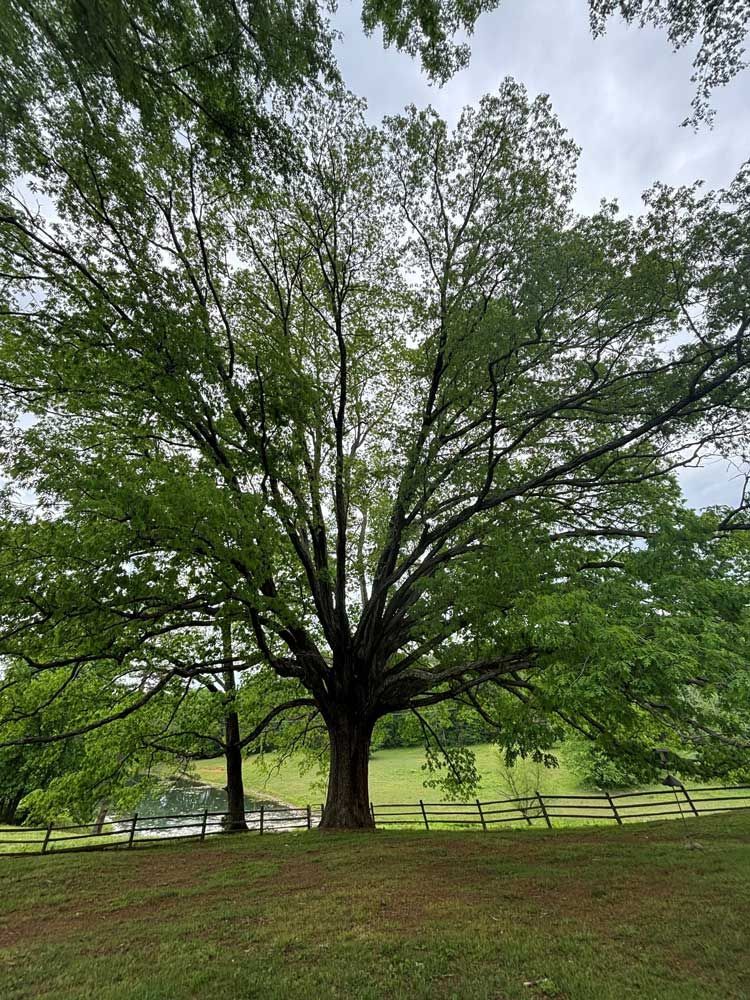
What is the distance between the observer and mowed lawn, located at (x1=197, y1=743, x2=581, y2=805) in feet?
65.8

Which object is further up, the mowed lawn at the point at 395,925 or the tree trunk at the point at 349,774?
the tree trunk at the point at 349,774

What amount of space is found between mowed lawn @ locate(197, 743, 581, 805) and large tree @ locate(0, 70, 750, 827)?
27.4ft

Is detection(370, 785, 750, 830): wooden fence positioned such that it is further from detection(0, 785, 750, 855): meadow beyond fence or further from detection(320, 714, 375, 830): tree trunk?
detection(320, 714, 375, 830): tree trunk

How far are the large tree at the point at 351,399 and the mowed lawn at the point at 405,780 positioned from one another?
834cm

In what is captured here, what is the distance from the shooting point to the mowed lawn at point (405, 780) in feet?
65.8

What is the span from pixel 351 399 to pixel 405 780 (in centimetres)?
2664

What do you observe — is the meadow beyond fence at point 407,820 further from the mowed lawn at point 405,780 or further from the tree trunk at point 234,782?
the mowed lawn at point 405,780

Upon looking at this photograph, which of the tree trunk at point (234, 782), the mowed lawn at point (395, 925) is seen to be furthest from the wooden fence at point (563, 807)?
the mowed lawn at point (395, 925)

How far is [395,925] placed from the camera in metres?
3.91

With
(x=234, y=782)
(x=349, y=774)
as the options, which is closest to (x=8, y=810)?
(x=234, y=782)

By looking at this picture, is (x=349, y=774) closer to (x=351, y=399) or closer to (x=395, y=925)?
(x=395, y=925)

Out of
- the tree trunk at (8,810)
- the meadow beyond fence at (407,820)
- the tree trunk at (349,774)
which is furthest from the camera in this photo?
the tree trunk at (8,810)

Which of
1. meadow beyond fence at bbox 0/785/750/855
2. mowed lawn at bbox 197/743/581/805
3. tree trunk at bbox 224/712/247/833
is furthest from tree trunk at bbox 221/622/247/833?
mowed lawn at bbox 197/743/581/805

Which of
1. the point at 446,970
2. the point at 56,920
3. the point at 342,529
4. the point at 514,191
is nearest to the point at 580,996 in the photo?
the point at 446,970
